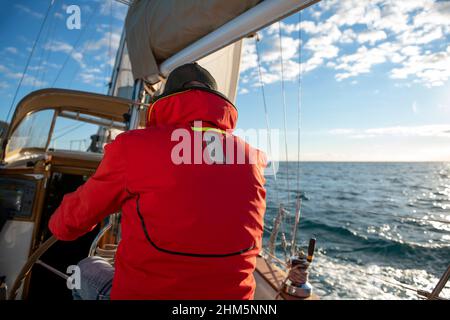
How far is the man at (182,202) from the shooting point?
87 centimetres

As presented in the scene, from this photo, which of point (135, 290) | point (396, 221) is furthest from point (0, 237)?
point (396, 221)

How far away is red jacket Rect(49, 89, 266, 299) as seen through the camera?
0.87 meters

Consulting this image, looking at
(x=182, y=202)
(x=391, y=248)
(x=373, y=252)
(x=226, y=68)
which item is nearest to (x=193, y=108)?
(x=182, y=202)

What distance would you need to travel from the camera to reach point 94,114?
3.15 meters

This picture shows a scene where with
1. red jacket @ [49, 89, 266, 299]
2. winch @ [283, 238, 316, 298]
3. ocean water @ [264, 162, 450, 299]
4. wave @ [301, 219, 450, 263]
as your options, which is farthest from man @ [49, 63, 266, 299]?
wave @ [301, 219, 450, 263]

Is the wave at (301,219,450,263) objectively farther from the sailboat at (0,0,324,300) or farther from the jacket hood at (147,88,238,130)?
the jacket hood at (147,88,238,130)

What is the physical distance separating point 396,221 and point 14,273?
13226 mm

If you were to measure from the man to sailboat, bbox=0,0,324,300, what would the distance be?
2.22 feet

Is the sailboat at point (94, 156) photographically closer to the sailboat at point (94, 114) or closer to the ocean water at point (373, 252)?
the sailboat at point (94, 114)

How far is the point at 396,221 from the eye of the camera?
11.9m

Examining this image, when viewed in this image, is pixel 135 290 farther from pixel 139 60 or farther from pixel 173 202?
pixel 139 60

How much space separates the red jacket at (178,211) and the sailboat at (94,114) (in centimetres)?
70

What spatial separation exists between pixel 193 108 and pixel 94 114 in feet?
8.37

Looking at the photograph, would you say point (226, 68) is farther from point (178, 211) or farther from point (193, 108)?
point (178, 211)
